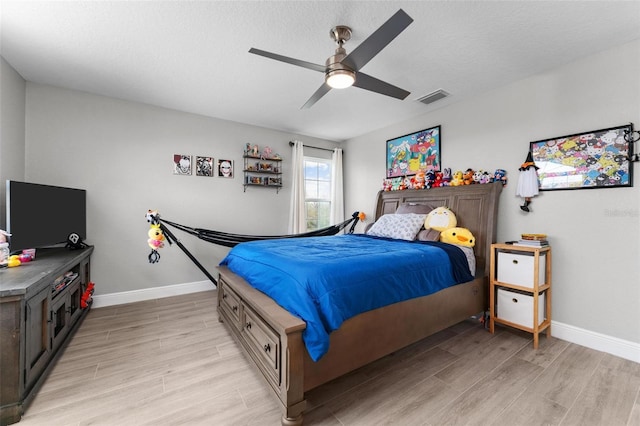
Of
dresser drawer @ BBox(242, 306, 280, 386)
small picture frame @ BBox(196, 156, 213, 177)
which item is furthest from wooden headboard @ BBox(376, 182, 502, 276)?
small picture frame @ BBox(196, 156, 213, 177)

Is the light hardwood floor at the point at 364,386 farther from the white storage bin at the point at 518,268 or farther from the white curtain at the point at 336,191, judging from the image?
the white curtain at the point at 336,191

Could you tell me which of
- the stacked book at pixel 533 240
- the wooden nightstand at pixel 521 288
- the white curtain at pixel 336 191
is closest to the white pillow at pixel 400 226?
the wooden nightstand at pixel 521 288

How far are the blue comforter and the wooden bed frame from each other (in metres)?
0.07

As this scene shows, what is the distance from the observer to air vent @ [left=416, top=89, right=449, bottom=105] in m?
2.94

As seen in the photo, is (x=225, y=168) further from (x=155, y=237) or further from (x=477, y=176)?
(x=477, y=176)

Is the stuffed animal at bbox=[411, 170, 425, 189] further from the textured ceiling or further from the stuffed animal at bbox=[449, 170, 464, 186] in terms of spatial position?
the textured ceiling

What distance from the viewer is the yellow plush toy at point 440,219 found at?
9.61 ft

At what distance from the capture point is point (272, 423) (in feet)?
4.61

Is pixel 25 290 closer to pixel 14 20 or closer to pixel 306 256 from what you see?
pixel 306 256

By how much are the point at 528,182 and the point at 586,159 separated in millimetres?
423

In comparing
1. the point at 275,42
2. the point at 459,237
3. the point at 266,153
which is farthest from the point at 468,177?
the point at 266,153

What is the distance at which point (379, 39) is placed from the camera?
1.52 meters

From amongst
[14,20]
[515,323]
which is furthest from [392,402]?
[14,20]

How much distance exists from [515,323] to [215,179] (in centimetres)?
387
